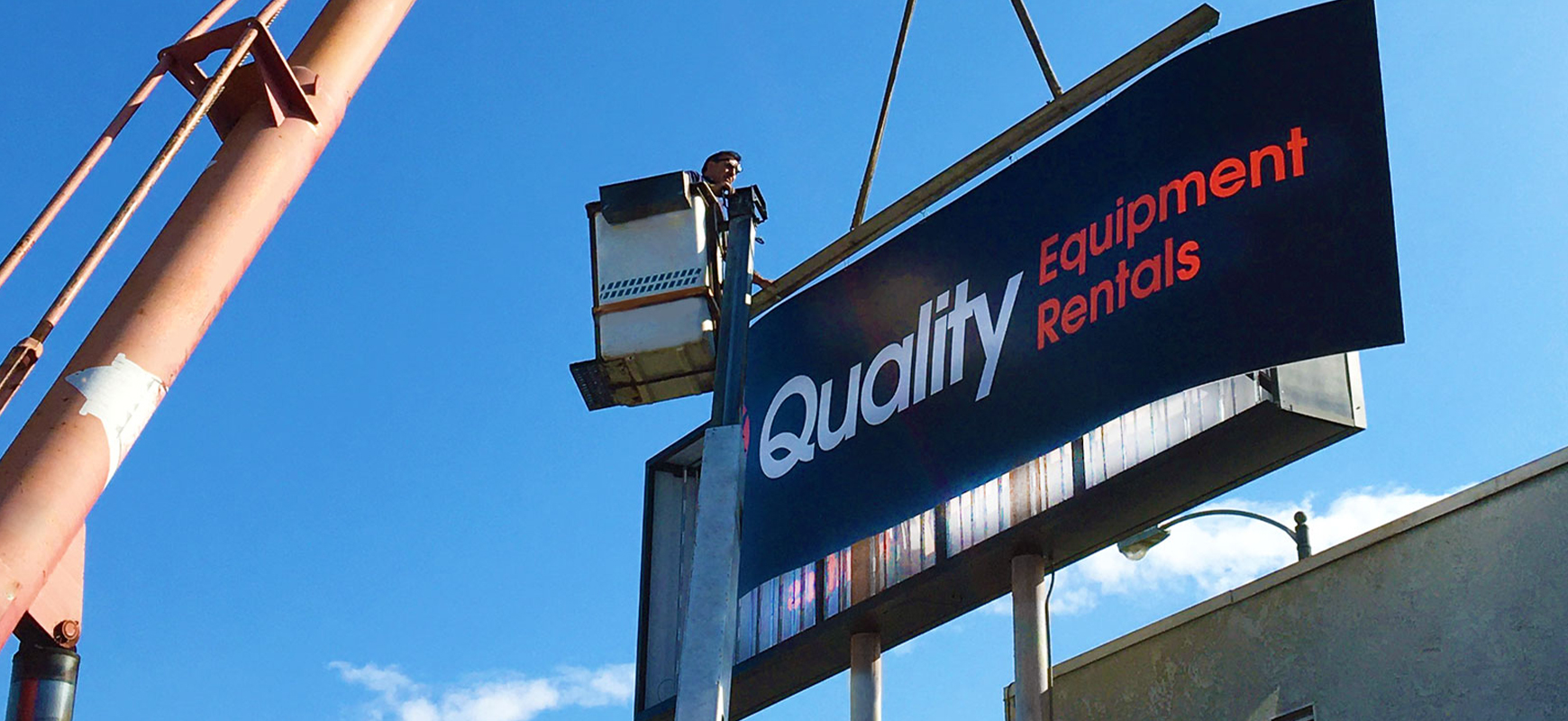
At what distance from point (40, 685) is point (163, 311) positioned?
5.41 feet

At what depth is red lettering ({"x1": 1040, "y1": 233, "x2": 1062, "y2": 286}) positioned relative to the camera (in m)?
13.6

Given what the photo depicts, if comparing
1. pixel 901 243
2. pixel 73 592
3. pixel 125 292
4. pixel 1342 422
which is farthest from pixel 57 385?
pixel 901 243

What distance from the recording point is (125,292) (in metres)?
6.63

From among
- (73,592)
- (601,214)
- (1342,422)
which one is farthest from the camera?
(1342,422)

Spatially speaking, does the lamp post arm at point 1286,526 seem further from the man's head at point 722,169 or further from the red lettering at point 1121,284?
the man's head at point 722,169

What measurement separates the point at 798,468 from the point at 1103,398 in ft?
11.9

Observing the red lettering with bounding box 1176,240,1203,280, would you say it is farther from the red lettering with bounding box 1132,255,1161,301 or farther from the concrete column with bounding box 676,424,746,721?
the concrete column with bounding box 676,424,746,721

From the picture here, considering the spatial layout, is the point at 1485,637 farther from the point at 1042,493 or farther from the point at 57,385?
the point at 57,385

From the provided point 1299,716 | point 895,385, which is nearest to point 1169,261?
point 895,385

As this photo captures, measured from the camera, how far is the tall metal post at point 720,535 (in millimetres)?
6773

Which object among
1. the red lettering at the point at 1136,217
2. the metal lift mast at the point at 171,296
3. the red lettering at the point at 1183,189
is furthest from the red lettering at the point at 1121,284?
the metal lift mast at the point at 171,296

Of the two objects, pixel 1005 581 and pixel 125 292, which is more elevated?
pixel 1005 581

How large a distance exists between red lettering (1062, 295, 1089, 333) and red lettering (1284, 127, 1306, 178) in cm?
183

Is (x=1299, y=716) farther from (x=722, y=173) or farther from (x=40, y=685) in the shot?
(x=40, y=685)
